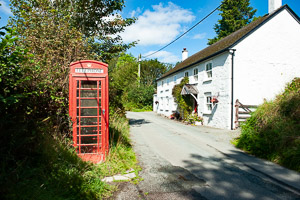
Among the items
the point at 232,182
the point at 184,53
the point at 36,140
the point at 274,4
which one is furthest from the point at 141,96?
the point at 36,140

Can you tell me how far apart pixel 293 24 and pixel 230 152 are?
13053 millimetres

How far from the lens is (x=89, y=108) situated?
540 centimetres

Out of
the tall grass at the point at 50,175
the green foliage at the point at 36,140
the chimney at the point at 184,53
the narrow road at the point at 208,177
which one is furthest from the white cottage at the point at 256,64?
the chimney at the point at 184,53

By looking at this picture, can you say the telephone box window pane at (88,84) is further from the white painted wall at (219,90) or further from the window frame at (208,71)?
the window frame at (208,71)

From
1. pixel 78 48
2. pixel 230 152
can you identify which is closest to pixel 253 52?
pixel 230 152

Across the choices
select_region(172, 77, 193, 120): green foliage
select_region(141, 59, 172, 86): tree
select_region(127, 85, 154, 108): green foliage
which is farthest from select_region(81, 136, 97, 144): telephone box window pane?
select_region(141, 59, 172, 86): tree

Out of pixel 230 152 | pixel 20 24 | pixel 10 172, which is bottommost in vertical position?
pixel 230 152

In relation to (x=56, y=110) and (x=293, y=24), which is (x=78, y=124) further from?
(x=293, y=24)

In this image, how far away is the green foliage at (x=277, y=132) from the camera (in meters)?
5.87

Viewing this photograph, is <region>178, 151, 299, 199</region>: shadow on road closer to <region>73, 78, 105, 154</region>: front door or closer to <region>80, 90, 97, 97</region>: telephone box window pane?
<region>73, 78, 105, 154</region>: front door

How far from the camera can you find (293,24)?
1438 centimetres

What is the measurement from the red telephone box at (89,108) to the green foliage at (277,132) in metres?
5.50

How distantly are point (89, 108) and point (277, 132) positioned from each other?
20.8 ft

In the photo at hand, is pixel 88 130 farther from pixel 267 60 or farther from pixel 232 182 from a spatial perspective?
pixel 267 60
